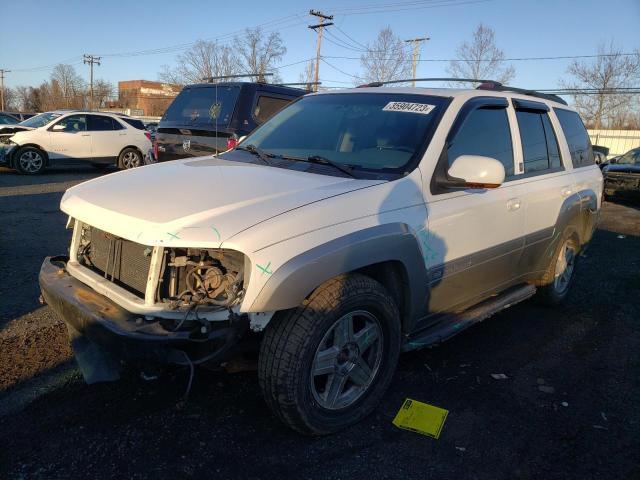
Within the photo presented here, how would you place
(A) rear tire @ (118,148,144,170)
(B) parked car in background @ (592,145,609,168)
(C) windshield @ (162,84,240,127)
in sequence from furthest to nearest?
(A) rear tire @ (118,148,144,170) < (C) windshield @ (162,84,240,127) < (B) parked car in background @ (592,145,609,168)

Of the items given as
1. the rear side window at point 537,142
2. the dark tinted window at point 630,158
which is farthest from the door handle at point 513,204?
the dark tinted window at point 630,158

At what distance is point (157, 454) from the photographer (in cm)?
262

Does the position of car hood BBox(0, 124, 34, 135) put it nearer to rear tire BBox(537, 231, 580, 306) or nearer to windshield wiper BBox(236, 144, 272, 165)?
windshield wiper BBox(236, 144, 272, 165)

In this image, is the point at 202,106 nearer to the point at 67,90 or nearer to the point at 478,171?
the point at 478,171

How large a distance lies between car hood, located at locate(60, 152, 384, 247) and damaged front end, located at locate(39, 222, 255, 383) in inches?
6.3

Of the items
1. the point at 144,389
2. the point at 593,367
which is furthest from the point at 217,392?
the point at 593,367

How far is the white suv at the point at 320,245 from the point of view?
7.95 ft

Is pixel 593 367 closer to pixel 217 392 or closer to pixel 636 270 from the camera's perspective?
Result: pixel 217 392

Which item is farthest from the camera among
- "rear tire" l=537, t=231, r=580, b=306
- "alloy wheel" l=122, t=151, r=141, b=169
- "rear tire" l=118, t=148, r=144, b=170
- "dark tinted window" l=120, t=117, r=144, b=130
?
"dark tinted window" l=120, t=117, r=144, b=130

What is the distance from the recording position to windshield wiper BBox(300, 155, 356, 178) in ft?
10.2

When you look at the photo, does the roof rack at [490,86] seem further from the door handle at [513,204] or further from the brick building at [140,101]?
the brick building at [140,101]

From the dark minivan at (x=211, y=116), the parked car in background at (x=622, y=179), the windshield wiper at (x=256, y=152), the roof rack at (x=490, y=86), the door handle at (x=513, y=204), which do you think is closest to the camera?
the windshield wiper at (x=256, y=152)

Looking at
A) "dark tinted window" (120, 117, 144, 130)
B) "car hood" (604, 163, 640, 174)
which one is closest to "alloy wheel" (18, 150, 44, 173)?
"dark tinted window" (120, 117, 144, 130)

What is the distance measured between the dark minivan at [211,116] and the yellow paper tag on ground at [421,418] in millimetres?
5270
